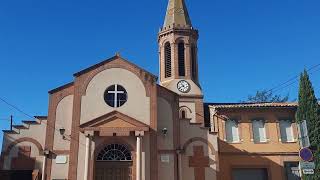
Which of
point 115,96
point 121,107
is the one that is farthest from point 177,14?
point 121,107

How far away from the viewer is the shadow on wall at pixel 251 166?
106 feet

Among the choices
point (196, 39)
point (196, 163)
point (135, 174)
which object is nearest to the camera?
point (135, 174)

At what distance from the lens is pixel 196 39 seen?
129 feet

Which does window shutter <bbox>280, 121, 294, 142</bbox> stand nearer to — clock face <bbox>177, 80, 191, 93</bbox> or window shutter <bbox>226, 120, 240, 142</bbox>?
window shutter <bbox>226, 120, 240, 142</bbox>

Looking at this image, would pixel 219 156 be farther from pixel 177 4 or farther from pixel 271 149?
pixel 177 4

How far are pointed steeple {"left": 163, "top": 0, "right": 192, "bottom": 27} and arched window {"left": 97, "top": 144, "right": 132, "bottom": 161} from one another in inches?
596

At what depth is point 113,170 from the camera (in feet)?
90.1

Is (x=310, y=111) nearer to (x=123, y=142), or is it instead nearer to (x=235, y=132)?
(x=235, y=132)

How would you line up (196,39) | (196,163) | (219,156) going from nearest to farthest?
(196,163)
(219,156)
(196,39)

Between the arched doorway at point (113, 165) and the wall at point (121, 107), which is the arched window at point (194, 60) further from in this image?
the arched doorway at point (113, 165)

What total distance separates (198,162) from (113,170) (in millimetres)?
5839

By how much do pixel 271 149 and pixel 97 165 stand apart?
13.8 meters

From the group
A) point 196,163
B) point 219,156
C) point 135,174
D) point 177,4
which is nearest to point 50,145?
point 135,174

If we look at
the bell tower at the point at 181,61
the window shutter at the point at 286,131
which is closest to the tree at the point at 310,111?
the window shutter at the point at 286,131
